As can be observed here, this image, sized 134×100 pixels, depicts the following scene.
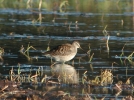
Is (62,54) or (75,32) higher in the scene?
(75,32)

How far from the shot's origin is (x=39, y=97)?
10.2 metres

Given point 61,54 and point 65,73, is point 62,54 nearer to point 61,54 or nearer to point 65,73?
point 61,54

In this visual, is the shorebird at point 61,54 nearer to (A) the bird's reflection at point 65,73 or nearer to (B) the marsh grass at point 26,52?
(A) the bird's reflection at point 65,73

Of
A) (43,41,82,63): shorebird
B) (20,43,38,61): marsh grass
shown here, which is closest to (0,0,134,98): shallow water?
(20,43,38,61): marsh grass

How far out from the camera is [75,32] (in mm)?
19375

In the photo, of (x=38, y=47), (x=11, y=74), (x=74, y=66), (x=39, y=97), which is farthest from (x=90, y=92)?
(x=38, y=47)

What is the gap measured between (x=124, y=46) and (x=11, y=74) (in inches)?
213

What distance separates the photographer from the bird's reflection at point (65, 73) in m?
12.0

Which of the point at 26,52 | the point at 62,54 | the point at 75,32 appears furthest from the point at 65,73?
the point at 75,32

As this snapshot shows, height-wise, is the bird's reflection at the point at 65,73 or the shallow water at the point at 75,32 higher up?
the shallow water at the point at 75,32

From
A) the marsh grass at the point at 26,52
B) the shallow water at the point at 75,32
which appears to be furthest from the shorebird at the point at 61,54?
the marsh grass at the point at 26,52

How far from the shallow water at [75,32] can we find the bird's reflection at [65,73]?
19 cm

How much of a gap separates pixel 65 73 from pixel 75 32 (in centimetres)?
671

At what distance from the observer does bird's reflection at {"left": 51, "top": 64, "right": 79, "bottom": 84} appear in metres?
12.0
